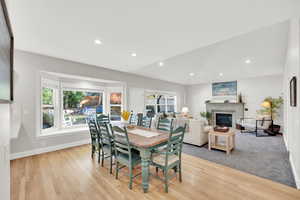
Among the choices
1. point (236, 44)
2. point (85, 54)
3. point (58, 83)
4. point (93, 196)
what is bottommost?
point (93, 196)

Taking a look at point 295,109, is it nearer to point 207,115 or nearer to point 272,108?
point 272,108

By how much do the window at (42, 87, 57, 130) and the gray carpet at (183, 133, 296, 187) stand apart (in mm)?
4043

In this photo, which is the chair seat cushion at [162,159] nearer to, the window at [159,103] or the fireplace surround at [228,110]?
the window at [159,103]

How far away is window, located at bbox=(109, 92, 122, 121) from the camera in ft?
16.9

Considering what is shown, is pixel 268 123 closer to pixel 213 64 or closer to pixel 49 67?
pixel 213 64

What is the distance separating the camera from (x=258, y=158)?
2.94 m

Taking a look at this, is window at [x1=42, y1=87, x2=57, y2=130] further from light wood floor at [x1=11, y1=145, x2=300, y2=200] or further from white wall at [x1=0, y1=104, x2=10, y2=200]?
white wall at [x1=0, y1=104, x2=10, y2=200]

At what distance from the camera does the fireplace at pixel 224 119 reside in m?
6.84

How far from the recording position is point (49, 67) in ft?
11.3

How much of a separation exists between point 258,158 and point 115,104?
467 centimetres

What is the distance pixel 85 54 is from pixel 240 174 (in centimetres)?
437

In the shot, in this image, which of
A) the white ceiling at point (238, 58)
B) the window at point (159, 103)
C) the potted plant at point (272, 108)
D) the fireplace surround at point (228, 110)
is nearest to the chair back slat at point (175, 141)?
Result: the white ceiling at point (238, 58)

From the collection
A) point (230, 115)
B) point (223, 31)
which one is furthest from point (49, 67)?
point (230, 115)

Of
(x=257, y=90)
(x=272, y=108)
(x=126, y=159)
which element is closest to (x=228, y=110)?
(x=257, y=90)
